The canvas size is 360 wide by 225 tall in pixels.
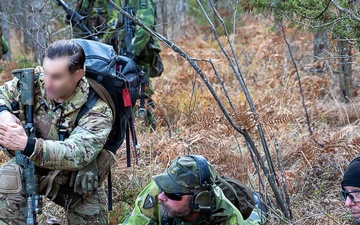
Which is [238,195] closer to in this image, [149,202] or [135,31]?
[149,202]

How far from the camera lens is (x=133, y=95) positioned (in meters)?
4.09

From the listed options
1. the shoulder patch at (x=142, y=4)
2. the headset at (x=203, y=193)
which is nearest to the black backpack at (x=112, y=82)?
the headset at (x=203, y=193)

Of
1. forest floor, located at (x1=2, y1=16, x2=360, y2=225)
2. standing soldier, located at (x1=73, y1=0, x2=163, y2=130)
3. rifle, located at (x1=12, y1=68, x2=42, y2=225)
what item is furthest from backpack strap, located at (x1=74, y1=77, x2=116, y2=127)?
standing soldier, located at (x1=73, y1=0, x2=163, y2=130)

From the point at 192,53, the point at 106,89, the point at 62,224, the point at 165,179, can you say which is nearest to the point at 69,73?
the point at 106,89

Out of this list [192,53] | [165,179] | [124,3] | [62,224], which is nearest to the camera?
[165,179]

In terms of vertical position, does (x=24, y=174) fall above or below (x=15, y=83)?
below

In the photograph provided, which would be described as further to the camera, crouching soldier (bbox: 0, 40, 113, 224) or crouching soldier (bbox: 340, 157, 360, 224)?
crouching soldier (bbox: 0, 40, 113, 224)

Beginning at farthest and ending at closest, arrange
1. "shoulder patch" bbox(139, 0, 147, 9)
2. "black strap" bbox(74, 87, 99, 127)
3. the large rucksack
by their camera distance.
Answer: "shoulder patch" bbox(139, 0, 147, 9) → the large rucksack → "black strap" bbox(74, 87, 99, 127)

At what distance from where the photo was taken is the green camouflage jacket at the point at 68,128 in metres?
3.63

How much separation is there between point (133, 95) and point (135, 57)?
3.59 metres

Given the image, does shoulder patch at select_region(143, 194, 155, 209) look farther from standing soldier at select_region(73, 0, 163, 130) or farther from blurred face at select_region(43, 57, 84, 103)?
standing soldier at select_region(73, 0, 163, 130)

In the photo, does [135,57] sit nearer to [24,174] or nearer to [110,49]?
[110,49]

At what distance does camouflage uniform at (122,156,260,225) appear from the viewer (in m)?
3.68

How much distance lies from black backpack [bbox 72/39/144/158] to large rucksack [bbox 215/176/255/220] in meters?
0.75
